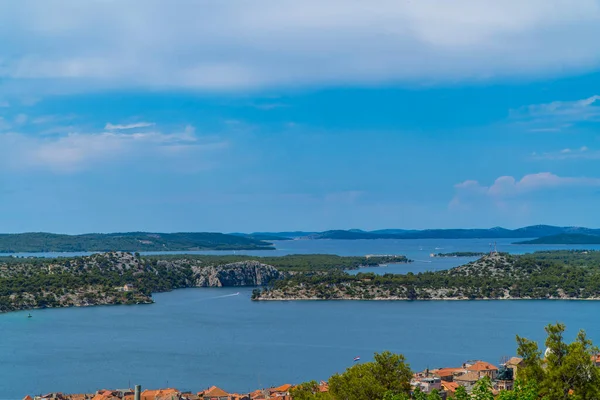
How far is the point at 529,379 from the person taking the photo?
30.7 metres

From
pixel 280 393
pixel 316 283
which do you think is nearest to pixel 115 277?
pixel 316 283

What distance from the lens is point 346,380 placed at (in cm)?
3381

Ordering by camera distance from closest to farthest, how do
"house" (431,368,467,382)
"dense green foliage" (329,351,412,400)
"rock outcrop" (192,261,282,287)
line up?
"dense green foliage" (329,351,412,400) < "house" (431,368,467,382) < "rock outcrop" (192,261,282,287)

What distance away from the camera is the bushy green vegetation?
27.1 metres

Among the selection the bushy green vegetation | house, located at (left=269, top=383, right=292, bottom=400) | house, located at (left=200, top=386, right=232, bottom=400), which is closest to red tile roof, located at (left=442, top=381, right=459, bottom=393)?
the bushy green vegetation

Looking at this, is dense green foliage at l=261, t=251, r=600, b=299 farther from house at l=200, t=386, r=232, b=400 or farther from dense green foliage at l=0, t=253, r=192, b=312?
house at l=200, t=386, r=232, b=400

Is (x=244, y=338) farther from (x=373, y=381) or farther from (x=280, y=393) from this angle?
(x=373, y=381)

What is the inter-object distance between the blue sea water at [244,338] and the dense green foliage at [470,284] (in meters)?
5.27

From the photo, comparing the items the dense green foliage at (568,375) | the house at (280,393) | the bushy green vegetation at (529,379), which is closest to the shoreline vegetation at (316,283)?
the house at (280,393)

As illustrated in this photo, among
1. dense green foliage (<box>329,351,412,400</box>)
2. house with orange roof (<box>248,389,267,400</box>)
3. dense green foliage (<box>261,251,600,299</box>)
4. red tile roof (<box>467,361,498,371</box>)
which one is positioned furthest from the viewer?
dense green foliage (<box>261,251,600,299</box>)

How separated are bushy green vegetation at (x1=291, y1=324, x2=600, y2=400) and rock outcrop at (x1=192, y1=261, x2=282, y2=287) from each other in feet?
400

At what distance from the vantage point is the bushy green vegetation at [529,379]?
88.9 feet

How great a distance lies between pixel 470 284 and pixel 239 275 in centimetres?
5080

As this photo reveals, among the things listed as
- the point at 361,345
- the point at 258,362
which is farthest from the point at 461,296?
the point at 258,362
